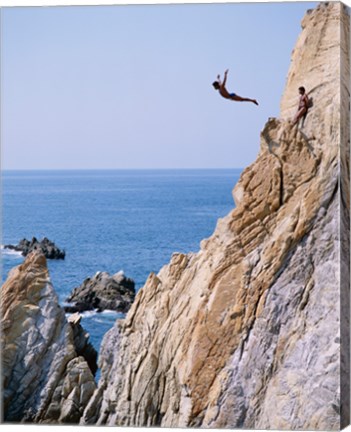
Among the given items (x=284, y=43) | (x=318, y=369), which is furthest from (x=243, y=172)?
(x=318, y=369)

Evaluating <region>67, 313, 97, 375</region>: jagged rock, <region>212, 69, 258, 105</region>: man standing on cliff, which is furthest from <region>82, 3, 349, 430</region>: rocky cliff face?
<region>67, 313, 97, 375</region>: jagged rock

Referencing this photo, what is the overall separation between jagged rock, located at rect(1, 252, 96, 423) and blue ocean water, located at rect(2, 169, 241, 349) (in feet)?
0.63

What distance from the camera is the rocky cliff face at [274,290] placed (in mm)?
13227

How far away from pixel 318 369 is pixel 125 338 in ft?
7.81

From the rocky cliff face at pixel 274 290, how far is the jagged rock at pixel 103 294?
0.24 meters

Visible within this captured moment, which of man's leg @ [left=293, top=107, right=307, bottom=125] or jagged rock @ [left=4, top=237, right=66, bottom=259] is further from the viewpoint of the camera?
jagged rock @ [left=4, top=237, right=66, bottom=259]

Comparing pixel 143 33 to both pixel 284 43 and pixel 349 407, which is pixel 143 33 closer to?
pixel 284 43

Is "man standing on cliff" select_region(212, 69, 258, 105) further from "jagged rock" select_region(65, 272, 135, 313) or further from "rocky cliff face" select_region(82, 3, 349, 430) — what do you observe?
"jagged rock" select_region(65, 272, 135, 313)

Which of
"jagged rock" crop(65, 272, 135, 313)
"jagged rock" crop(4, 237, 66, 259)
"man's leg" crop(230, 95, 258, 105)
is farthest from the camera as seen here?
"jagged rock" crop(4, 237, 66, 259)

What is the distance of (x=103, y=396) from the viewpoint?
47.0ft

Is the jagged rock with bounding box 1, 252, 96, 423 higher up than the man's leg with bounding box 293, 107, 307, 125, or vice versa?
the man's leg with bounding box 293, 107, 307, 125

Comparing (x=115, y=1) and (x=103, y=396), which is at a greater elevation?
(x=115, y=1)

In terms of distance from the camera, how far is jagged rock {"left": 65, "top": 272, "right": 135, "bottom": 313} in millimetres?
14008

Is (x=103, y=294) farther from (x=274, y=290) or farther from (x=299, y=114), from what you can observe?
(x=299, y=114)
